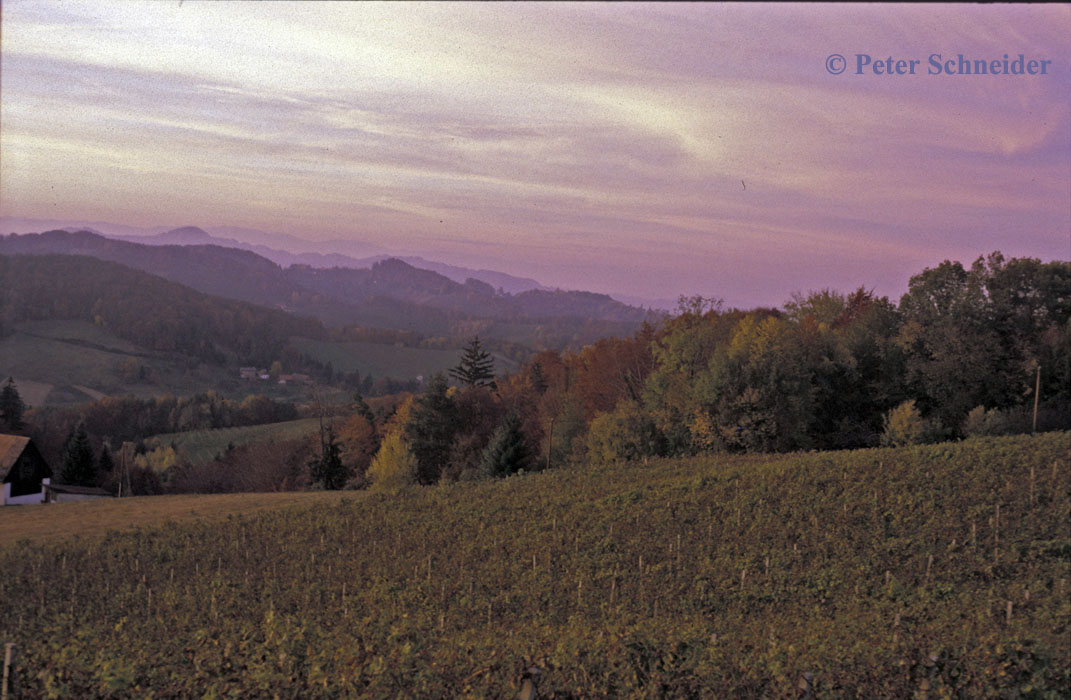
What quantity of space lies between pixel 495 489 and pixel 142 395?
15793 cm

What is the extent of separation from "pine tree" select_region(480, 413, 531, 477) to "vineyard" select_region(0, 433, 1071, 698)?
11.3 meters

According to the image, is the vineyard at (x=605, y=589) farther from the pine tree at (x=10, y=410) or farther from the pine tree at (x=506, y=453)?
the pine tree at (x=10, y=410)

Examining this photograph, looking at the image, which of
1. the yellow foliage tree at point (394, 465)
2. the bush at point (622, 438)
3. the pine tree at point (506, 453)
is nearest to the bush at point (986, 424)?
the bush at point (622, 438)

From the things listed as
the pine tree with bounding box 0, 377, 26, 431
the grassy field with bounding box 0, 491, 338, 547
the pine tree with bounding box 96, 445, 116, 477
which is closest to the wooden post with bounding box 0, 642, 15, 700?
the grassy field with bounding box 0, 491, 338, 547

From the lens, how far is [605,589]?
19344 millimetres

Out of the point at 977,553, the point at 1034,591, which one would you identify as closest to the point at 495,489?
the point at 977,553

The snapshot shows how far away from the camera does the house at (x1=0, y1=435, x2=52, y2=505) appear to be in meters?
45.4

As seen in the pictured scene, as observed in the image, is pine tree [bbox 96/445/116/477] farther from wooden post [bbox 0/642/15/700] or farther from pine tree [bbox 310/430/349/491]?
wooden post [bbox 0/642/15/700]

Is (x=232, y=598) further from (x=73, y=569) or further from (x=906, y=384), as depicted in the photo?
(x=906, y=384)

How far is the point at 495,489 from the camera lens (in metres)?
34.2

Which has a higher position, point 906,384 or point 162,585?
point 906,384

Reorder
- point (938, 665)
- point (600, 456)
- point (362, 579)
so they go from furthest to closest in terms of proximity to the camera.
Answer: point (600, 456) < point (362, 579) < point (938, 665)

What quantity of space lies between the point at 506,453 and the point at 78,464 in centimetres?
4655

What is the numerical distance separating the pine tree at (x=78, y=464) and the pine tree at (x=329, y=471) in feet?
76.6
